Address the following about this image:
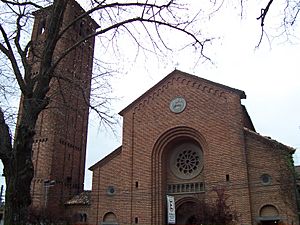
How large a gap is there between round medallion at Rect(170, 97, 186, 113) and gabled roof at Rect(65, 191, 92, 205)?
9.03 meters

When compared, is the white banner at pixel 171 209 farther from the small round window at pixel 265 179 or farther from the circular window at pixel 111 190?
the small round window at pixel 265 179

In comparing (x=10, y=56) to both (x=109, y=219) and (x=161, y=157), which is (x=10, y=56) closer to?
(x=161, y=157)

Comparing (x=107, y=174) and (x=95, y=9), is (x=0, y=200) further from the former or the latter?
(x=95, y=9)

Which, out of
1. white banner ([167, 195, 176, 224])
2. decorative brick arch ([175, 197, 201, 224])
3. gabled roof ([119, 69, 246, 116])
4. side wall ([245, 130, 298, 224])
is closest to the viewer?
side wall ([245, 130, 298, 224])

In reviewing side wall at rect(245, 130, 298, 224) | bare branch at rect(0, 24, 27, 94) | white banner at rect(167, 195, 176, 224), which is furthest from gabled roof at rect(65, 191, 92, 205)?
bare branch at rect(0, 24, 27, 94)

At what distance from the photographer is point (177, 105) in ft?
83.9

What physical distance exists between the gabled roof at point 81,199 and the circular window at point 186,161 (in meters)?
6.87

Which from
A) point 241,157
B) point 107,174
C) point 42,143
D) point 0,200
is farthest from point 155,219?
point 0,200

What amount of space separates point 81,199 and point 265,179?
A: 13.7 metres

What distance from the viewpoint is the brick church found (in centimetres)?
2106

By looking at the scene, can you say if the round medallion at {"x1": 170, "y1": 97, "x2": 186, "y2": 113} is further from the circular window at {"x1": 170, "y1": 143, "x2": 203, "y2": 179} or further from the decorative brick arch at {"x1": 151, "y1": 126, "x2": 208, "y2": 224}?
the circular window at {"x1": 170, "y1": 143, "x2": 203, "y2": 179}

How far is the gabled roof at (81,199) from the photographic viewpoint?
89.3 ft

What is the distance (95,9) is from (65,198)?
24.0 metres

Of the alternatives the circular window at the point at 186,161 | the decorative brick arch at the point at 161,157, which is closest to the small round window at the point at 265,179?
the decorative brick arch at the point at 161,157
